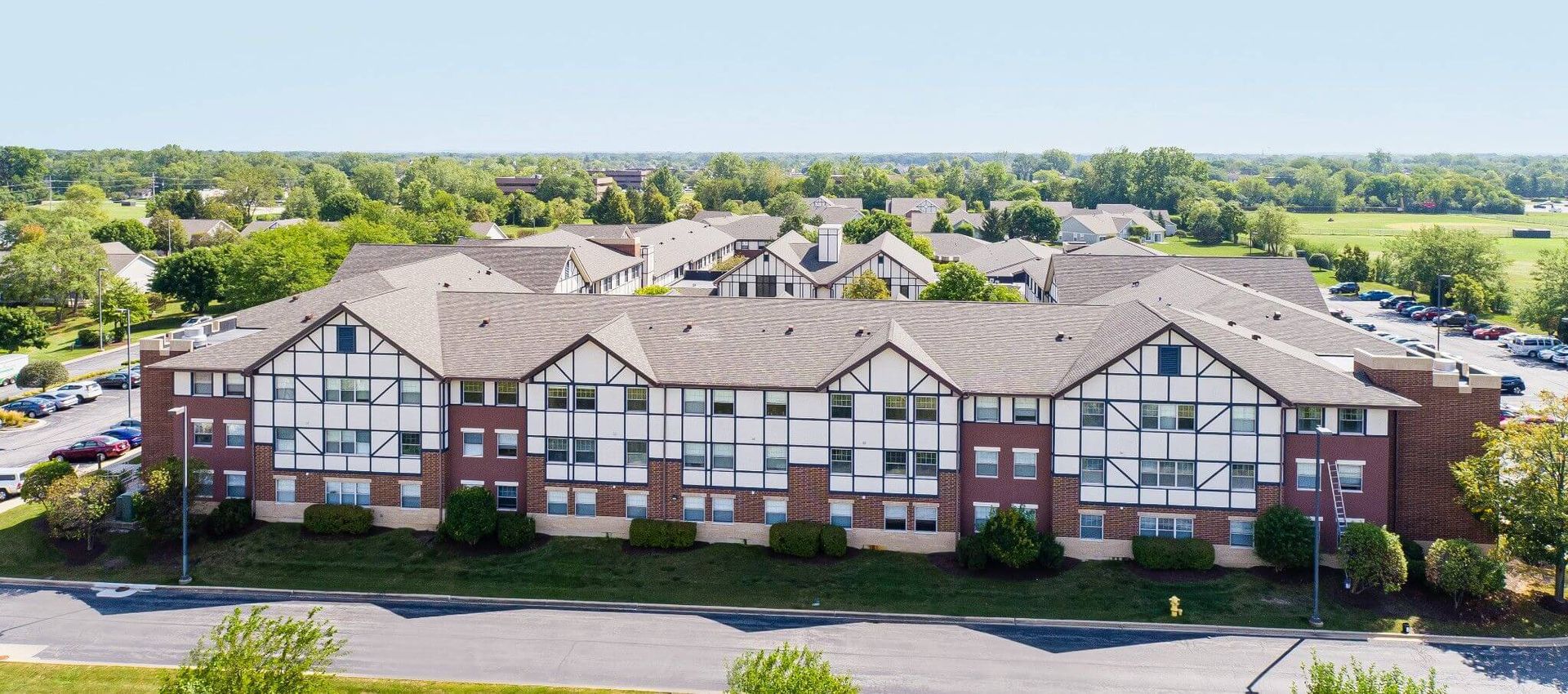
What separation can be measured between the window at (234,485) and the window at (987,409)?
31.5 metres

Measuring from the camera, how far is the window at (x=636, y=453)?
50062mm

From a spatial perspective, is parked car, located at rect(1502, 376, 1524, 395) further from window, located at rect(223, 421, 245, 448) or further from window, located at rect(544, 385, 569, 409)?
window, located at rect(223, 421, 245, 448)

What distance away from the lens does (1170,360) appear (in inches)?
1836

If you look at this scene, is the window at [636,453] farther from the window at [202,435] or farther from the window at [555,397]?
the window at [202,435]

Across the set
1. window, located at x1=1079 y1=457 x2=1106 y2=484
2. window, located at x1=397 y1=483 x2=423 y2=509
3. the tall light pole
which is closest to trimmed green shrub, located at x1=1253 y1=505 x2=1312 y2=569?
window, located at x1=1079 y1=457 x2=1106 y2=484

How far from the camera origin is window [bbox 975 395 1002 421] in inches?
1905

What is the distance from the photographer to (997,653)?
133 feet

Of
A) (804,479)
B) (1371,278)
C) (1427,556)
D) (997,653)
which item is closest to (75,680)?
(804,479)

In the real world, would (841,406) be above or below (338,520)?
above

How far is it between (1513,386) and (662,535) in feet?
197

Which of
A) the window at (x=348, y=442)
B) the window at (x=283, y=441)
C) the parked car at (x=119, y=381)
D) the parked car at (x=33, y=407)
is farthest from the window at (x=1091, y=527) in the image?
the parked car at (x=119, y=381)

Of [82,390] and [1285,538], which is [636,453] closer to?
[1285,538]

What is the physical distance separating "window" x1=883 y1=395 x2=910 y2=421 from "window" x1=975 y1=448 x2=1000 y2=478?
3.23 meters

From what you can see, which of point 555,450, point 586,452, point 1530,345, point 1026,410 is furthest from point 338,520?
point 1530,345
